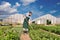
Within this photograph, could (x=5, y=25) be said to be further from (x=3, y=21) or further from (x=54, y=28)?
(x=54, y=28)

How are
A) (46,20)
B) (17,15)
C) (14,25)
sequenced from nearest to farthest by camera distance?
1. (17,15)
2. (14,25)
3. (46,20)

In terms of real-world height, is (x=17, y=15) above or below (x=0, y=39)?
above

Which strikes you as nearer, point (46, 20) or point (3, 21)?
point (3, 21)

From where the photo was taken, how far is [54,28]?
41.0 ft

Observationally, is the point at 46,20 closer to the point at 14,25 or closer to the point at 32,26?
the point at 32,26

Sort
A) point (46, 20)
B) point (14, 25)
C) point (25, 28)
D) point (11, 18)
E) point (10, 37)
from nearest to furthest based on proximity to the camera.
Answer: point (10, 37)
point (25, 28)
point (11, 18)
point (14, 25)
point (46, 20)

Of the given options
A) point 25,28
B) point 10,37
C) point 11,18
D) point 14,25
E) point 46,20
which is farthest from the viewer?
point 46,20

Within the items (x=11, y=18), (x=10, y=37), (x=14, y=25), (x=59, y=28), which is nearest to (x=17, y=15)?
(x=11, y=18)

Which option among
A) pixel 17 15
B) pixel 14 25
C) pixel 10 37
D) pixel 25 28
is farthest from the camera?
pixel 14 25

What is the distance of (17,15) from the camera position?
9570 mm

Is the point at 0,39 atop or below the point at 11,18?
below

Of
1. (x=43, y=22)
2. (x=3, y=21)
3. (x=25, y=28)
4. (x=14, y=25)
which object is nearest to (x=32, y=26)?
(x=43, y=22)

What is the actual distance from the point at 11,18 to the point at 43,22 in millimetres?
2259

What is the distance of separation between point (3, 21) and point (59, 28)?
3.07 meters
